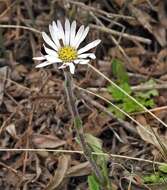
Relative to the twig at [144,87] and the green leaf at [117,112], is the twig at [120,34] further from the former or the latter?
the green leaf at [117,112]

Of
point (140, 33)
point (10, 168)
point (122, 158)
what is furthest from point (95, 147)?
point (140, 33)

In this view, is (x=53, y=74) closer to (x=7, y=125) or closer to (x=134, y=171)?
(x=7, y=125)

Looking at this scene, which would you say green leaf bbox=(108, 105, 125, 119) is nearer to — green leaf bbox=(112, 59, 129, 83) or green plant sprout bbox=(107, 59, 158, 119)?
green plant sprout bbox=(107, 59, 158, 119)

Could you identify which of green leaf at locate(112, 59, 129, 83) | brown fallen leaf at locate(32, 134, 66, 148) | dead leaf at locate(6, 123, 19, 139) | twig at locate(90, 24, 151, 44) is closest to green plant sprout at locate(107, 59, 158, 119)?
green leaf at locate(112, 59, 129, 83)

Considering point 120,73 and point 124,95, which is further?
point 120,73

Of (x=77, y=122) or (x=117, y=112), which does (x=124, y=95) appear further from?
(x=77, y=122)

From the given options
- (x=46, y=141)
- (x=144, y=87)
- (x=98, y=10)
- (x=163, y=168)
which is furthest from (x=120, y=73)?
(x=163, y=168)

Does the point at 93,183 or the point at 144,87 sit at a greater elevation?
the point at 144,87
